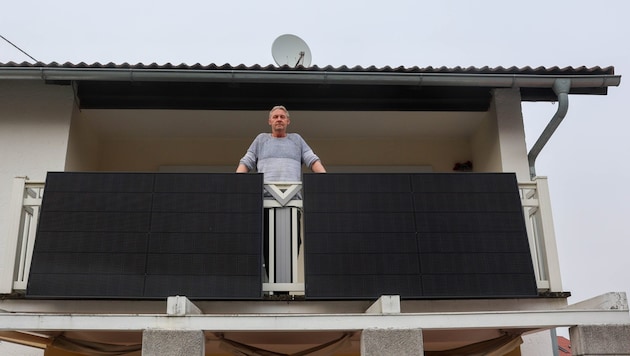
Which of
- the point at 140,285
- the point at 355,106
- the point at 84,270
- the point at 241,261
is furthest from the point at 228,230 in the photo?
the point at 355,106

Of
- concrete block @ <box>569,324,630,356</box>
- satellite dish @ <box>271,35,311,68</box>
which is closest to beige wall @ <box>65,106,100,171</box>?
satellite dish @ <box>271,35,311,68</box>

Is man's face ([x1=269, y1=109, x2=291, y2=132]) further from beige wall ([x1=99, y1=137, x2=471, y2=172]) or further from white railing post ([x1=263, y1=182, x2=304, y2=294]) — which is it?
beige wall ([x1=99, y1=137, x2=471, y2=172])

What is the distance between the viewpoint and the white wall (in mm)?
7926

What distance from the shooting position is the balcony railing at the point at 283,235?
21.2ft

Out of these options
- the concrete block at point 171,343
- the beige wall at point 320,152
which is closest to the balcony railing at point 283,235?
the concrete block at point 171,343

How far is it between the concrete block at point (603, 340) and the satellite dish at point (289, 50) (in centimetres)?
578

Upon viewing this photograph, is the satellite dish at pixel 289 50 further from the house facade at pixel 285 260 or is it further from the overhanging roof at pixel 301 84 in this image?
the house facade at pixel 285 260

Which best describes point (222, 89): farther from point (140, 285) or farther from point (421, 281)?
point (421, 281)

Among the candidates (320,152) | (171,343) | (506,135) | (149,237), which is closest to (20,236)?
(149,237)

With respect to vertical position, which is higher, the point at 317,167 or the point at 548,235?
the point at 317,167

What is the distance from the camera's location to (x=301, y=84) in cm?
807

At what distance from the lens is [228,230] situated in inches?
250

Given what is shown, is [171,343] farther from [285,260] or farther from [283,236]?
[283,236]

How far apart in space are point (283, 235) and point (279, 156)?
935 mm
